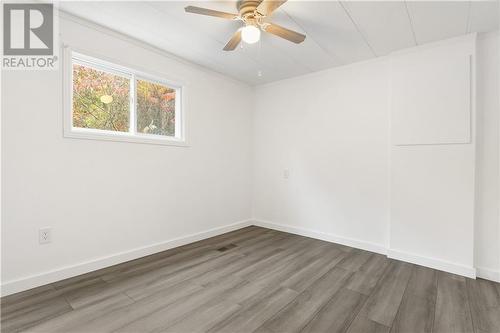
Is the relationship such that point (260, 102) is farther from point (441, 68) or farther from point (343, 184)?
point (441, 68)

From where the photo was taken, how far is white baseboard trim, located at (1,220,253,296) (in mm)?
2028

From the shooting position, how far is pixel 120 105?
2.79 m

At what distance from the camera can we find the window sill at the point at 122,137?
2.35 m

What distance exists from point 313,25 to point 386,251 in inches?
108

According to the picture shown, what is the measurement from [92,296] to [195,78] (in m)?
2.76

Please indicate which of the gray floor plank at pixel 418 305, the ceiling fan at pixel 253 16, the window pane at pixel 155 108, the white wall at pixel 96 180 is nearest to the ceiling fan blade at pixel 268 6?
the ceiling fan at pixel 253 16

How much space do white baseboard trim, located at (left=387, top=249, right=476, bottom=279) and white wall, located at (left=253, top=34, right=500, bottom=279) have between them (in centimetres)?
1

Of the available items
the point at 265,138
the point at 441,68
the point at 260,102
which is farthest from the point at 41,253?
the point at 441,68

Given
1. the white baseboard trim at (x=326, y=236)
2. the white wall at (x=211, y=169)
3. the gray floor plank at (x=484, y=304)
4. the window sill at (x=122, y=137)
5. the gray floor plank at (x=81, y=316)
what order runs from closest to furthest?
the gray floor plank at (x=81, y=316) → the gray floor plank at (x=484, y=304) → the white wall at (x=211, y=169) → the window sill at (x=122, y=137) → the white baseboard trim at (x=326, y=236)

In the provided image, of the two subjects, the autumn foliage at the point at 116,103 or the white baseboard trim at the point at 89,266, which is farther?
the autumn foliage at the point at 116,103

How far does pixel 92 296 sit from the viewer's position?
2.00m

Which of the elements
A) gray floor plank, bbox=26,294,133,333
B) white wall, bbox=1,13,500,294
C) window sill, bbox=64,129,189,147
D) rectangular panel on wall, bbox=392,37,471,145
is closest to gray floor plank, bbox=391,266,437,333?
white wall, bbox=1,13,500,294

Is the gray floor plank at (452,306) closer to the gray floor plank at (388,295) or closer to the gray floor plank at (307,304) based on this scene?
the gray floor plank at (388,295)

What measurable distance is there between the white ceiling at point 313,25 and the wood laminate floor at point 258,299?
8.09ft
